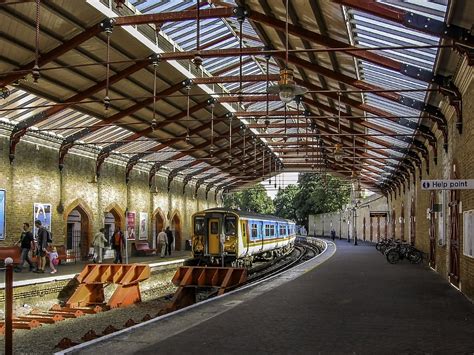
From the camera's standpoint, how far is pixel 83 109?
1862 cm

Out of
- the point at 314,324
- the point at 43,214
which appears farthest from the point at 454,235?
the point at 43,214

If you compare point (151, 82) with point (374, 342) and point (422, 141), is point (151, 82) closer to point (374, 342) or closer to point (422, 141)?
point (422, 141)

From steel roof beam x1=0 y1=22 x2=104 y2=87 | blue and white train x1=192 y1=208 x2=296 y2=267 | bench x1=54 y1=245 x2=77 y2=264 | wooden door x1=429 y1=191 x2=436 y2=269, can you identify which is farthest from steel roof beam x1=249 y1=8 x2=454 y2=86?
bench x1=54 y1=245 x2=77 y2=264

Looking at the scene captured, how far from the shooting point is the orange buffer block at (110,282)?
48.6ft

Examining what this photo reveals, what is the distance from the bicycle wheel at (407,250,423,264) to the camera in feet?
66.2

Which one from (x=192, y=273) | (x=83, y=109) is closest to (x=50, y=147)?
(x=83, y=109)

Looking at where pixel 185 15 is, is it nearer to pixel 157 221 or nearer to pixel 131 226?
pixel 131 226

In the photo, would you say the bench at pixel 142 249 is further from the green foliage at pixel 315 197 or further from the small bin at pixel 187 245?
the green foliage at pixel 315 197

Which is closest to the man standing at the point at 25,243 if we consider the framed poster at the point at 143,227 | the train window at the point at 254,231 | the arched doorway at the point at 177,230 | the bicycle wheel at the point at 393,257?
the train window at the point at 254,231

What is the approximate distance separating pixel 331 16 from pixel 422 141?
8.59 m

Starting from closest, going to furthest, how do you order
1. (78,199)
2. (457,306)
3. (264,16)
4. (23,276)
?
(457,306) < (264,16) < (23,276) < (78,199)

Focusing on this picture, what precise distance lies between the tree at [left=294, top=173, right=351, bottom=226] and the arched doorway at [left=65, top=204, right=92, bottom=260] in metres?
35.9

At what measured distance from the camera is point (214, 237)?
21.9 meters

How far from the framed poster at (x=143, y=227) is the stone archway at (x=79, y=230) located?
4.19m
